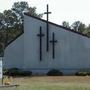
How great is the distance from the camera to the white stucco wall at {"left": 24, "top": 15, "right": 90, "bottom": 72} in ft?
163

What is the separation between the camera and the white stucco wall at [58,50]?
4975cm

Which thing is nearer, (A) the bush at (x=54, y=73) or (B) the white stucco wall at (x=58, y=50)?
(A) the bush at (x=54, y=73)

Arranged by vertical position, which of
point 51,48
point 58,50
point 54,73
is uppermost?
point 51,48

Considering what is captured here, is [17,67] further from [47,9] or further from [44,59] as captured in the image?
[47,9]

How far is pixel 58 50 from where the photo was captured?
50406mm

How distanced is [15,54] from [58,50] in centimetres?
596

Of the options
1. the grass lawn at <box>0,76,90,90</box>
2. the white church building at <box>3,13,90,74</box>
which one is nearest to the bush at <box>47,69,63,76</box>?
the white church building at <box>3,13,90,74</box>

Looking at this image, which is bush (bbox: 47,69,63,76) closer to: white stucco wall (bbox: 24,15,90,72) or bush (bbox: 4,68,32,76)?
white stucco wall (bbox: 24,15,90,72)

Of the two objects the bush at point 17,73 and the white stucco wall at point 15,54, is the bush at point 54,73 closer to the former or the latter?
the bush at point 17,73

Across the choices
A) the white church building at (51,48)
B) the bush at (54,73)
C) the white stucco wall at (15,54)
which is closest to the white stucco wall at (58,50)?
the white church building at (51,48)

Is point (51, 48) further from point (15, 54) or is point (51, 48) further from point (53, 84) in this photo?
point (53, 84)

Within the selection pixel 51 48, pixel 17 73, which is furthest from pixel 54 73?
pixel 17 73

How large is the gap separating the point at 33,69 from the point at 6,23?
3559 centimetres

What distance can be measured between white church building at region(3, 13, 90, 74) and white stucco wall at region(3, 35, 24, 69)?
1.77ft
